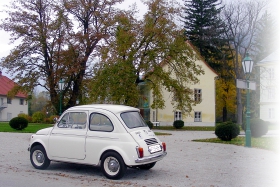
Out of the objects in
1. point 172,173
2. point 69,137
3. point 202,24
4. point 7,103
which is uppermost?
point 202,24

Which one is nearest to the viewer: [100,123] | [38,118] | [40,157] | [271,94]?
[100,123]

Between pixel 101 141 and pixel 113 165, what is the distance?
0.73 meters

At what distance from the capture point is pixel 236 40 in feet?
150

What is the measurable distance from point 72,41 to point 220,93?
26904 mm

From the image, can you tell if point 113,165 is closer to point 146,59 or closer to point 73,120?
point 73,120

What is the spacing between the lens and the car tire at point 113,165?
9.58 meters

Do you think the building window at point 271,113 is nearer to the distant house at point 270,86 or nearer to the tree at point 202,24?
the distant house at point 270,86

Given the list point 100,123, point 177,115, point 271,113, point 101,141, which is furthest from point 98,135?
point 271,113

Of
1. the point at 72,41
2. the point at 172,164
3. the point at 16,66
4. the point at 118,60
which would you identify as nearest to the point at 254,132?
the point at 172,164

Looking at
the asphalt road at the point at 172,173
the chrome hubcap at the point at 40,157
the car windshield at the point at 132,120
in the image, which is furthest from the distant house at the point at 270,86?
the chrome hubcap at the point at 40,157

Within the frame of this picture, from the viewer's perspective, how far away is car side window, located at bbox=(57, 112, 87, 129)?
1049cm

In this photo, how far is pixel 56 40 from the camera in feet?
133

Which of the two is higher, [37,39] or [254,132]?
[37,39]

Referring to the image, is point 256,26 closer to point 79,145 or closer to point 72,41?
point 72,41
